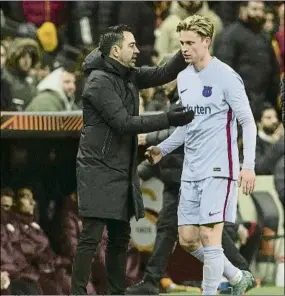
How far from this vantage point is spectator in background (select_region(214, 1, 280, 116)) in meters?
13.5

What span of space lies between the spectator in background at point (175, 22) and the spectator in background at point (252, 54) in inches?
13.3

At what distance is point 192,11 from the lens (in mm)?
13969

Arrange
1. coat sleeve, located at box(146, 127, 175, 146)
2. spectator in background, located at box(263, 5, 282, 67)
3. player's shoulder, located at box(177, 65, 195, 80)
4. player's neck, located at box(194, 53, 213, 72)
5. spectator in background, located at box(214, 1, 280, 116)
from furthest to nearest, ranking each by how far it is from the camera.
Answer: spectator in background, located at box(263, 5, 282, 67) → spectator in background, located at box(214, 1, 280, 116) → coat sleeve, located at box(146, 127, 175, 146) → player's shoulder, located at box(177, 65, 195, 80) → player's neck, located at box(194, 53, 213, 72)

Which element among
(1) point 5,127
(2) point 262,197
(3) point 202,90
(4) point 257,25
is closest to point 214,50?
(4) point 257,25

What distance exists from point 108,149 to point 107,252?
769 millimetres

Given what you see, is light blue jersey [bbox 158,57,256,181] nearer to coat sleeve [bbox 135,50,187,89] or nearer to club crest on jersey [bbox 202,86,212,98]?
club crest on jersey [bbox 202,86,212,98]

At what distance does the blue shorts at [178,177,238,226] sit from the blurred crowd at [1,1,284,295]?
4.62 feet

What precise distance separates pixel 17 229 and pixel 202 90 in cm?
266

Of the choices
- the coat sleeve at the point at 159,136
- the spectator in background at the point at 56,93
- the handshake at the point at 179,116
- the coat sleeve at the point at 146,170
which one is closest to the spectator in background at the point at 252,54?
the spectator in background at the point at 56,93

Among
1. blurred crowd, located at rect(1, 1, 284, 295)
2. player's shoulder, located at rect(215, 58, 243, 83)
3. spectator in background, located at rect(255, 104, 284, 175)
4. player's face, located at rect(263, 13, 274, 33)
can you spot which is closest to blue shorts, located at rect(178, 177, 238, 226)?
player's shoulder, located at rect(215, 58, 243, 83)

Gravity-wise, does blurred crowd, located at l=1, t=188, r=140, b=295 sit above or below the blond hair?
below

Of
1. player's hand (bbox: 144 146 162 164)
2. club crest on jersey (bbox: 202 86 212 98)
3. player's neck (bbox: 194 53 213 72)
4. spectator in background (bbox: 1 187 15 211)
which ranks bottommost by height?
spectator in background (bbox: 1 187 15 211)

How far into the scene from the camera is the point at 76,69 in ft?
45.0

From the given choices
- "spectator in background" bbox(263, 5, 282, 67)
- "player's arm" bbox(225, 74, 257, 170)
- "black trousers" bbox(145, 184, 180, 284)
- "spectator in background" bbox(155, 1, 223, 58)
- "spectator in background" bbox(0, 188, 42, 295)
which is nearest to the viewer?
"player's arm" bbox(225, 74, 257, 170)
